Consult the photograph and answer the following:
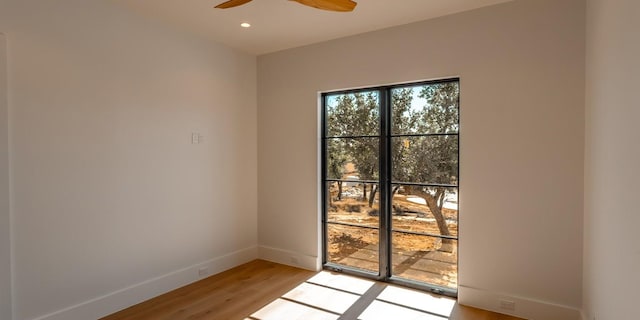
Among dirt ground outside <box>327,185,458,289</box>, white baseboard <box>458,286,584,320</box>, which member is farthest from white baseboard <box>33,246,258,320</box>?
white baseboard <box>458,286,584,320</box>

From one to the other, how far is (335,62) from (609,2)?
254cm

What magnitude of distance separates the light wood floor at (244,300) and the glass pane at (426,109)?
1710 millimetres

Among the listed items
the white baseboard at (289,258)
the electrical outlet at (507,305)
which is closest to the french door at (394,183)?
the white baseboard at (289,258)

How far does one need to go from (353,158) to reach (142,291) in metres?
2.59

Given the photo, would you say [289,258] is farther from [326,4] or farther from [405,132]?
[326,4]

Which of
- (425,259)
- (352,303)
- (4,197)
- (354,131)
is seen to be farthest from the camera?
(354,131)

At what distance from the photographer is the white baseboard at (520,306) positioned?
2.76m

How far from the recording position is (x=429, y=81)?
3416 mm

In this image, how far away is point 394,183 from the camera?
3680 millimetres

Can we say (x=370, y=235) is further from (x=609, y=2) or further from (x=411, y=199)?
(x=609, y=2)

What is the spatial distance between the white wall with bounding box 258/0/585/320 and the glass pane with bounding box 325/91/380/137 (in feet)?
0.78

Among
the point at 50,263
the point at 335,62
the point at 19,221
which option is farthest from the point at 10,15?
the point at 335,62

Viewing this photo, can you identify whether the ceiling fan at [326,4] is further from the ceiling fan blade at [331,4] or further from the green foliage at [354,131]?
the green foliage at [354,131]

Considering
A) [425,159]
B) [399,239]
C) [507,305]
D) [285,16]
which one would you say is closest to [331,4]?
[285,16]
